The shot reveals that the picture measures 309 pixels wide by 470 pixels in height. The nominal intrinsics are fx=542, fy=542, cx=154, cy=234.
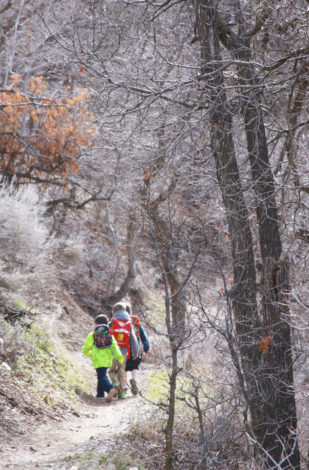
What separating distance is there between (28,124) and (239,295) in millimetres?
10750

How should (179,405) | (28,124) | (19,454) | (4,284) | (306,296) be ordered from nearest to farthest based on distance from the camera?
(19,454)
(306,296)
(179,405)
(4,284)
(28,124)

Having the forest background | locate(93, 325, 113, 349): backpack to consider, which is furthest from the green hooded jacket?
the forest background

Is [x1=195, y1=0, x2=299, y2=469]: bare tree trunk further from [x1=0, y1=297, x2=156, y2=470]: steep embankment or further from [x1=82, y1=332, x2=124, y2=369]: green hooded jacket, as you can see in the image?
[x1=82, y1=332, x2=124, y2=369]: green hooded jacket

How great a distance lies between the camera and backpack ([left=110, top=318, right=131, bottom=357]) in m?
10.0

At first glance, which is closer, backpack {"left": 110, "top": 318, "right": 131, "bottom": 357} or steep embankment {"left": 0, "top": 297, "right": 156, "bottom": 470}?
steep embankment {"left": 0, "top": 297, "right": 156, "bottom": 470}

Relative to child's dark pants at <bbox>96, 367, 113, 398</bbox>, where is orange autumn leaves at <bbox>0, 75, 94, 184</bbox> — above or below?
above

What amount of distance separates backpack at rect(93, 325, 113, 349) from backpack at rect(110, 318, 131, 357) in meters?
0.30

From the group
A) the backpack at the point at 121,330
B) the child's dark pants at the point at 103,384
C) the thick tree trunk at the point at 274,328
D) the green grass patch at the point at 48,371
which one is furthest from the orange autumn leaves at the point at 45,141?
the thick tree trunk at the point at 274,328

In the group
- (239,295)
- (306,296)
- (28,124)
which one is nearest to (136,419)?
(239,295)

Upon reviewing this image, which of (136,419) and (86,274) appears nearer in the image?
(136,419)

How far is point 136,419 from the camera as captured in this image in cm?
779

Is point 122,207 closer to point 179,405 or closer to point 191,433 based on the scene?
point 179,405

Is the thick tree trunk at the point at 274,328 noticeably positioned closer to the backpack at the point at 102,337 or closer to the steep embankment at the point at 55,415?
the steep embankment at the point at 55,415

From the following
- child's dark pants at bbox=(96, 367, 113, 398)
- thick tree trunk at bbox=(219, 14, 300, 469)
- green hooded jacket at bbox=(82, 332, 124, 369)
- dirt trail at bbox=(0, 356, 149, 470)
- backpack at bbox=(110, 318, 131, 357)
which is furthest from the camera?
child's dark pants at bbox=(96, 367, 113, 398)
